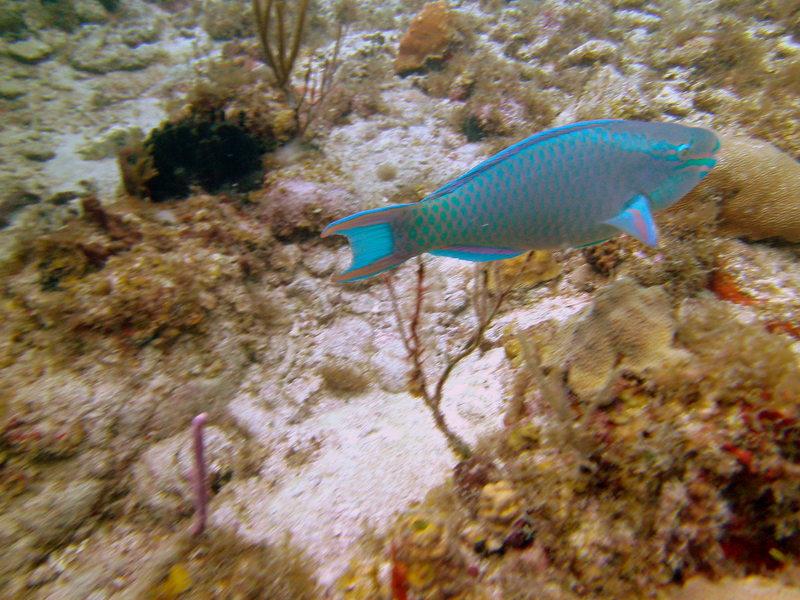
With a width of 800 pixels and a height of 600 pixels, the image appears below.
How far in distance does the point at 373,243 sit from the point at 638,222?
1162 millimetres

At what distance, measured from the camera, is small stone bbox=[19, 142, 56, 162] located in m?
7.48

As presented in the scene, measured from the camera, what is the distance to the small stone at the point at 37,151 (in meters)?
7.48

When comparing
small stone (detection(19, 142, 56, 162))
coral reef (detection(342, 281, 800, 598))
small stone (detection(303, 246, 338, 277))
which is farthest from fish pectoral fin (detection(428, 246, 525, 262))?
small stone (detection(19, 142, 56, 162))

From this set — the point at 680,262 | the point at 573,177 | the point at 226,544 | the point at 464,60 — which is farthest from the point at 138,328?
the point at 464,60

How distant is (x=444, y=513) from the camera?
1955 millimetres

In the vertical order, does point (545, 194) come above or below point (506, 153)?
below

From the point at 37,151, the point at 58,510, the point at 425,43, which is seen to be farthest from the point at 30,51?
the point at 58,510

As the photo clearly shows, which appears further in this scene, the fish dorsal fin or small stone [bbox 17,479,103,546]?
small stone [bbox 17,479,103,546]

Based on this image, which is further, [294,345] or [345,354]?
[294,345]

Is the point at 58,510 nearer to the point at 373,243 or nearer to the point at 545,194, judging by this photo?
the point at 373,243

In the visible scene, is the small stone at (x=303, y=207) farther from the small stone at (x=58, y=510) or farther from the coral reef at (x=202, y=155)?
the small stone at (x=58, y=510)

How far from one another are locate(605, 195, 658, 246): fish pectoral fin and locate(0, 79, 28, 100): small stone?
12335 mm

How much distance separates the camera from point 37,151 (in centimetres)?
753

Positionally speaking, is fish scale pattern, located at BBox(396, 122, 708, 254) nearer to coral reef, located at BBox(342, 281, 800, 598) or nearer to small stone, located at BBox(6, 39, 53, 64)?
coral reef, located at BBox(342, 281, 800, 598)
